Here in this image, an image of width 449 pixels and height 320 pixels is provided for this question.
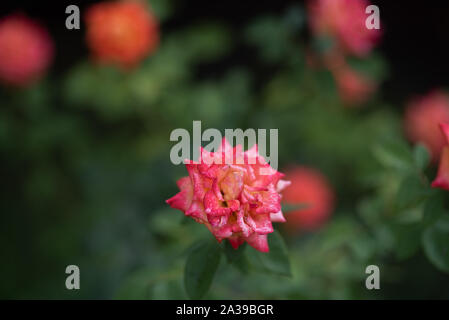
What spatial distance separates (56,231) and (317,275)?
45.3 inches

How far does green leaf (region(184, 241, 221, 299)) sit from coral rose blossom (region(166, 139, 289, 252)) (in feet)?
0.21

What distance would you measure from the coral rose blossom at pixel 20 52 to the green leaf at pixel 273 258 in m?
1.27

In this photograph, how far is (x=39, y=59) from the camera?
1.63m

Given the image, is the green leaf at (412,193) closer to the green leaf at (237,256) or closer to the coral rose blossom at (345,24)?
the green leaf at (237,256)

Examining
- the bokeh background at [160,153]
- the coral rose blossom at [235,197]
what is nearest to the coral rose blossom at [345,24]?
the bokeh background at [160,153]

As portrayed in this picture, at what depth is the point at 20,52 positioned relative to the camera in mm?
1579

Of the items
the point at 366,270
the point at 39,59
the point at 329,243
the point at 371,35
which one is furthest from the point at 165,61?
the point at 366,270

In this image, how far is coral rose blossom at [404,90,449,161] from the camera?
1736mm

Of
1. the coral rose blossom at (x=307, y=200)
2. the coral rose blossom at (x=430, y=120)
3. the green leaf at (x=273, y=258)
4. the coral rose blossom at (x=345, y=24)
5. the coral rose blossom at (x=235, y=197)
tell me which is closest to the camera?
the coral rose blossom at (x=235, y=197)

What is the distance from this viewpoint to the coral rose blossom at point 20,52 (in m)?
1.57

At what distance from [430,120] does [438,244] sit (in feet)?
3.41

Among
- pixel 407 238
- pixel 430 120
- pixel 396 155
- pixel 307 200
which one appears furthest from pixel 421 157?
pixel 430 120

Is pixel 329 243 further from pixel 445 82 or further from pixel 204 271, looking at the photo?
pixel 445 82

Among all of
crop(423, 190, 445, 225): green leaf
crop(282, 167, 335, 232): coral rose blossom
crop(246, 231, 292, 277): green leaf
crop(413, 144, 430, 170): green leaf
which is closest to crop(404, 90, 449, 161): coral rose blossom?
crop(282, 167, 335, 232): coral rose blossom
